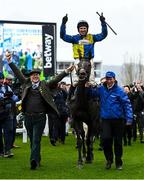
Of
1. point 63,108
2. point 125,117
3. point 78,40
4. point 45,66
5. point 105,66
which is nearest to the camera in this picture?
point 125,117

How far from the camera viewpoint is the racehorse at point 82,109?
1331 centimetres

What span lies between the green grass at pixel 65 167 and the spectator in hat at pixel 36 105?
1.86 feet

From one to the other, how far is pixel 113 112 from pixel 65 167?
6.03 feet

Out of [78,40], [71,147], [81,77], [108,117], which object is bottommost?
[71,147]

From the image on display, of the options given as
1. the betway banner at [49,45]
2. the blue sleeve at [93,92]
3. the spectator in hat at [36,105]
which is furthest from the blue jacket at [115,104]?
the betway banner at [49,45]

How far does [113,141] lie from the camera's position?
13477 millimetres

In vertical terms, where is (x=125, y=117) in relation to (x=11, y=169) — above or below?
above

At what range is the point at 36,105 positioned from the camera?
13.2 meters

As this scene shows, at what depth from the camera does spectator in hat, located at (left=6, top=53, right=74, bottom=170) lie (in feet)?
42.9

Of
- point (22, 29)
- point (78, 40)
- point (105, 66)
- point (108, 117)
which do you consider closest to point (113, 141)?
point (108, 117)

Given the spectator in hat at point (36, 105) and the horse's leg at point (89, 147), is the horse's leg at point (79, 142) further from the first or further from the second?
the spectator in hat at point (36, 105)

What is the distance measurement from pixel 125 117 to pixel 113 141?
2.49 feet

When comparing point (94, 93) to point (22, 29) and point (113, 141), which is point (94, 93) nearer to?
point (113, 141)

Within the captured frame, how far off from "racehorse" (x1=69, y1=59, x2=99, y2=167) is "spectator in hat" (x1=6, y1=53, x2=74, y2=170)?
0.40m
